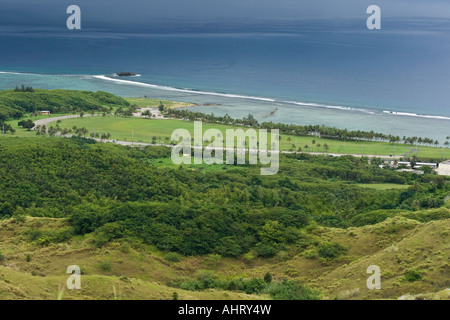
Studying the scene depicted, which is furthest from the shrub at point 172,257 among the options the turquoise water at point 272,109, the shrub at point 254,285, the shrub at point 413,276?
the turquoise water at point 272,109

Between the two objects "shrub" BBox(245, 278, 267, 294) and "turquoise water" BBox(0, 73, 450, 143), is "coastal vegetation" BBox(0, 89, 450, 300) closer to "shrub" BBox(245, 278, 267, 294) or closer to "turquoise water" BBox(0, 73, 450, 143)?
"shrub" BBox(245, 278, 267, 294)

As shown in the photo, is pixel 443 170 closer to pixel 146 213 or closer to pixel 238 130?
pixel 238 130

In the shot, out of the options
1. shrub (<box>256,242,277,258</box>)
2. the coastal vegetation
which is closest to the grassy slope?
the coastal vegetation

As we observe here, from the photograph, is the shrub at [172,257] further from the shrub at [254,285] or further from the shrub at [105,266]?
the shrub at [254,285]

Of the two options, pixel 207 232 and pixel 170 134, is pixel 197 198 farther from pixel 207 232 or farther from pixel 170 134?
pixel 170 134
